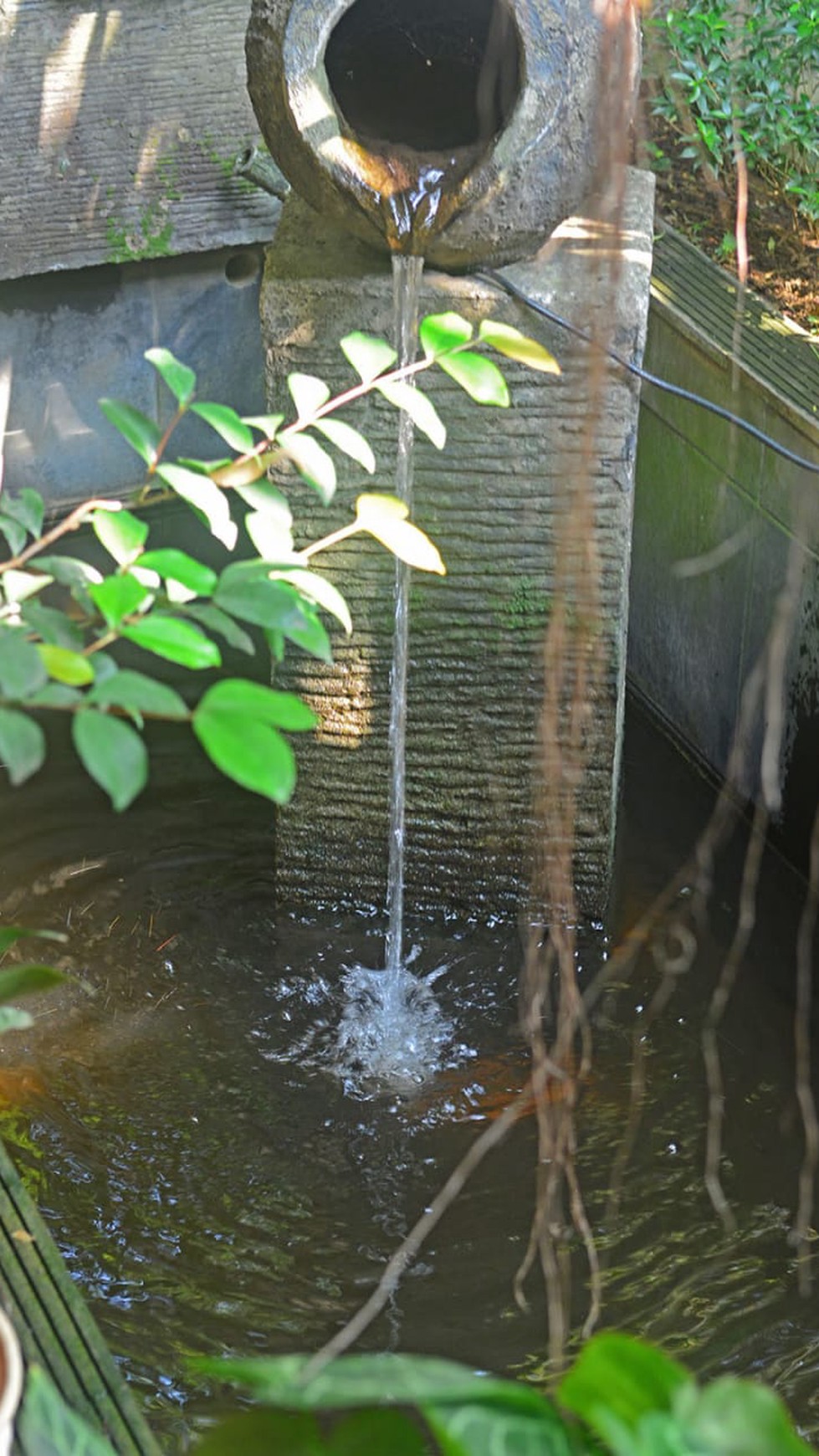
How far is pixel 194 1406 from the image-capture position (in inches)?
87.0

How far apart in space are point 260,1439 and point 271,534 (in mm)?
767

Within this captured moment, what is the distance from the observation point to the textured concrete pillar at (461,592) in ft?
9.96

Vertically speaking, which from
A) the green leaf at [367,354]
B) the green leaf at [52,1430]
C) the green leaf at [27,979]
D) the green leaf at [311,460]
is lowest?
the green leaf at [52,1430]

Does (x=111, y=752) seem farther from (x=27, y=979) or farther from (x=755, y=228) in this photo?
(x=755, y=228)

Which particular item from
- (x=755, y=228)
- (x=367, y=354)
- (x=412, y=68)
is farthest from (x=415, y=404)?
(x=755, y=228)

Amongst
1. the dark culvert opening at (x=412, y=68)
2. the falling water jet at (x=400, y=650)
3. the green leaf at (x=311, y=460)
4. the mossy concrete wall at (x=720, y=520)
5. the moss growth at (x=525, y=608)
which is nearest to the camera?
the green leaf at (x=311, y=460)

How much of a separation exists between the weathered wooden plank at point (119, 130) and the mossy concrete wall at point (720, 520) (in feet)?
5.11

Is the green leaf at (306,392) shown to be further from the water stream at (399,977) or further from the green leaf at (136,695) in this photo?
the water stream at (399,977)

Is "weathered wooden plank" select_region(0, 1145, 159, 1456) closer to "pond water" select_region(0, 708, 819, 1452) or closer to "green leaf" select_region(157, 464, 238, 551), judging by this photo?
"pond water" select_region(0, 708, 819, 1452)

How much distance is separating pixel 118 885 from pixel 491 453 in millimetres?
1246

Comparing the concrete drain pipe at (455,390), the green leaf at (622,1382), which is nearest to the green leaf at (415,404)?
the green leaf at (622,1382)

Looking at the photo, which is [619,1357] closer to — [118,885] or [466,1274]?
[466,1274]

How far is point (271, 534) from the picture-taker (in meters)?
1.30

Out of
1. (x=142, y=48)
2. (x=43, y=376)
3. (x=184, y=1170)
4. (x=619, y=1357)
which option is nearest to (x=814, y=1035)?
(x=184, y=1170)
